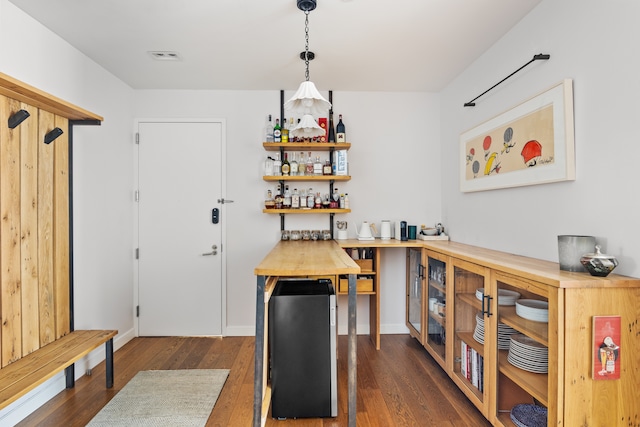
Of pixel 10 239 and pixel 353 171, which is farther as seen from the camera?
pixel 353 171

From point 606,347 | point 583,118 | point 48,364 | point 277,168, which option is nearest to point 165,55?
point 277,168

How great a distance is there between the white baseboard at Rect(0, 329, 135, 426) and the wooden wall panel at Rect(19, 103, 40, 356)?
29 cm

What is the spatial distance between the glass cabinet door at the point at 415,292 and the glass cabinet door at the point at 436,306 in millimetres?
126

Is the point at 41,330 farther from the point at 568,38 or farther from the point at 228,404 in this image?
the point at 568,38

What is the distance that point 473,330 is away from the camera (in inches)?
82.5

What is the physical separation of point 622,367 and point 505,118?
1555 millimetres

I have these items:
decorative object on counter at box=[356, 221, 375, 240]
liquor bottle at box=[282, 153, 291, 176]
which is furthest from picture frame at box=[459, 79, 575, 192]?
liquor bottle at box=[282, 153, 291, 176]

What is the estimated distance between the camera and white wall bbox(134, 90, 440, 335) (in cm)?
336

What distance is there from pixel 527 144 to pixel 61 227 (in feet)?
10.2

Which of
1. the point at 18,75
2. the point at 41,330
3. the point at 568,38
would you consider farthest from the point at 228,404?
the point at 568,38

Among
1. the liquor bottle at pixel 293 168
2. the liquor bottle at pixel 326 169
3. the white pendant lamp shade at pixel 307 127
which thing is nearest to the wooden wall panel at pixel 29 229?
the white pendant lamp shade at pixel 307 127

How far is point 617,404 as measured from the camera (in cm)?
134

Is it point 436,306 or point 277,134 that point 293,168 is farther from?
point 436,306

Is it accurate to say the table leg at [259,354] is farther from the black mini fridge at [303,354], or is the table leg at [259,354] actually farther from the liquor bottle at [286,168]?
the liquor bottle at [286,168]
